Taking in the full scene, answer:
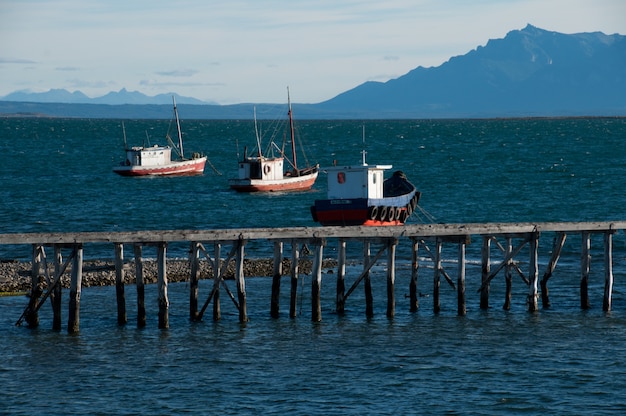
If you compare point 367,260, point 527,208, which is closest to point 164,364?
point 367,260

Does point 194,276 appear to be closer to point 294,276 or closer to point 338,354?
point 294,276

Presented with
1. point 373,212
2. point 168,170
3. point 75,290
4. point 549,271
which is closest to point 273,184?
point 168,170

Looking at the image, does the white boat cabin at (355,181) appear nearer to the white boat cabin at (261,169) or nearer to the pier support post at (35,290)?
the pier support post at (35,290)

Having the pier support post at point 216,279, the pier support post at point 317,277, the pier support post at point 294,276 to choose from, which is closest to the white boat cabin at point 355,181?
the pier support post at point 294,276

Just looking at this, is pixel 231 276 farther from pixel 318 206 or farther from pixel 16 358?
pixel 16 358

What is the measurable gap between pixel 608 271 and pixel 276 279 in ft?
36.4

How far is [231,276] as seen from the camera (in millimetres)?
43031

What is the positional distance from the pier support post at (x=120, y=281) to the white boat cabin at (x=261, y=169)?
53.4m

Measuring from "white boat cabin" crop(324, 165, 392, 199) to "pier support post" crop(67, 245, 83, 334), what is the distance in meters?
19.3

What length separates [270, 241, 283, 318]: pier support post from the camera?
110 feet

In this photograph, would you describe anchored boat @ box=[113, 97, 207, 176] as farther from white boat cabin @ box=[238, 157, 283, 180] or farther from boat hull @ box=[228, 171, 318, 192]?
boat hull @ box=[228, 171, 318, 192]

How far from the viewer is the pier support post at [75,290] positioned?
3194 cm

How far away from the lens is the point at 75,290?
32.2m

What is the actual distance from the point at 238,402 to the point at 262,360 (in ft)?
12.2
